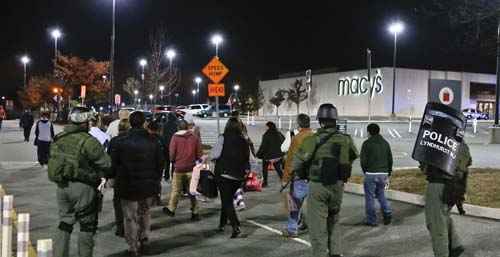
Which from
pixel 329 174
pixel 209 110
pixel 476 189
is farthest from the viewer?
pixel 209 110

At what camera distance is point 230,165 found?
8.91 m

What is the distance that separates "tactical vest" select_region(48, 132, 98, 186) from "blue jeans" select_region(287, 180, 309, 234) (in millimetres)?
3319

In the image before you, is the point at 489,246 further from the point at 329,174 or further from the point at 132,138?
the point at 132,138

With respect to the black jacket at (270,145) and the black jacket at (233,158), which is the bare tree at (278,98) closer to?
the black jacket at (270,145)

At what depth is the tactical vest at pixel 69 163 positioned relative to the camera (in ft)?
20.4

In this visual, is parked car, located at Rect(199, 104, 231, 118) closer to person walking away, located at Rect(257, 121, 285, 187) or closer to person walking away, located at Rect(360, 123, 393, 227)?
person walking away, located at Rect(257, 121, 285, 187)

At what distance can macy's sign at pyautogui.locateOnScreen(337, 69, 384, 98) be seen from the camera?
68812 millimetres

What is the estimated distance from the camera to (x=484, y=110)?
78.2 metres

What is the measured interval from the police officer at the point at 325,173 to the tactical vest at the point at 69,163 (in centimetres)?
235

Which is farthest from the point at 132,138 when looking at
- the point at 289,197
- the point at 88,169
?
the point at 289,197

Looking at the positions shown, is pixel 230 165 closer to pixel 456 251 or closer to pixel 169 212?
pixel 169 212

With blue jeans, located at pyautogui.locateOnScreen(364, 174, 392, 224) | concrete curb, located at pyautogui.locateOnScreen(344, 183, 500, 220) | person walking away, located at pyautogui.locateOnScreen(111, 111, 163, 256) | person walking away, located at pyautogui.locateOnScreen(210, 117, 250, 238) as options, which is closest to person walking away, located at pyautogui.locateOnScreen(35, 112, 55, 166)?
concrete curb, located at pyautogui.locateOnScreen(344, 183, 500, 220)

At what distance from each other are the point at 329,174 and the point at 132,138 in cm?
266

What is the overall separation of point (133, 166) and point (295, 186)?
2386 millimetres
